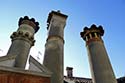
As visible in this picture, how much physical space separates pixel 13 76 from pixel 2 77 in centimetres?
46

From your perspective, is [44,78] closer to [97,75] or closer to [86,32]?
[97,75]

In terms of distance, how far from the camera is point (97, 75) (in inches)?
501

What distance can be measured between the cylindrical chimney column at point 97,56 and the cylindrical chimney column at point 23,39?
5328 millimetres

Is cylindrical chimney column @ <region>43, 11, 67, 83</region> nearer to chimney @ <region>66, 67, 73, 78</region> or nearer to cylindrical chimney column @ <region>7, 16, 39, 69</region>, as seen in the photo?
cylindrical chimney column @ <region>7, 16, 39, 69</region>

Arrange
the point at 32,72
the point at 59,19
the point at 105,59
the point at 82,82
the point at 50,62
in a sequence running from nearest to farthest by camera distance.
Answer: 1. the point at 32,72
2. the point at 50,62
3. the point at 105,59
4. the point at 59,19
5. the point at 82,82

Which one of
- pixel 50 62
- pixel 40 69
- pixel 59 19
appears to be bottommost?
pixel 40 69

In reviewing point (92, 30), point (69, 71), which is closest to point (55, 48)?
point (92, 30)

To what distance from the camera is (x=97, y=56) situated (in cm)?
1413

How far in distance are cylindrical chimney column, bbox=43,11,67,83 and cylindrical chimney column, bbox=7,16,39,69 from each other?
148cm

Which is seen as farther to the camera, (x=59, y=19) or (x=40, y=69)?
(x=59, y=19)

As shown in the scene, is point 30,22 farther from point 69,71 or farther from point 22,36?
point 69,71

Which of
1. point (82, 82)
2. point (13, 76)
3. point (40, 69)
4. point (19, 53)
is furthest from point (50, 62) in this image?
point (82, 82)

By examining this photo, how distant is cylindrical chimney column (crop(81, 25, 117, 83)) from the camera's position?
12.4 metres

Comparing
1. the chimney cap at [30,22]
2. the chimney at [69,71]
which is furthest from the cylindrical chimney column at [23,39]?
the chimney at [69,71]
